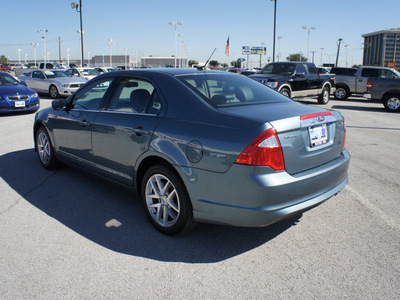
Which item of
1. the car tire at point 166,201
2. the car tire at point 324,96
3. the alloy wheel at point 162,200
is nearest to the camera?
the car tire at point 166,201

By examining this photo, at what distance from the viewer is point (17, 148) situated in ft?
24.7

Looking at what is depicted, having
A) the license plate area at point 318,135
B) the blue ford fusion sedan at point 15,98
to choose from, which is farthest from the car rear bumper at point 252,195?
the blue ford fusion sedan at point 15,98

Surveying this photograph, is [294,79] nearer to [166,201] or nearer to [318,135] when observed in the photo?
[318,135]

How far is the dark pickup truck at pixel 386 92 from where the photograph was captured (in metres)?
15.9

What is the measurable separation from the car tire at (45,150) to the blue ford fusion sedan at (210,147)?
1.36 m

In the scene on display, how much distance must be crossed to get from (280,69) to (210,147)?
1399 cm

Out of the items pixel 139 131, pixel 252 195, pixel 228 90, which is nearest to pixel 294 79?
pixel 228 90

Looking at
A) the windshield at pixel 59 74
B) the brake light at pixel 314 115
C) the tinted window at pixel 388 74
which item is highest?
the tinted window at pixel 388 74

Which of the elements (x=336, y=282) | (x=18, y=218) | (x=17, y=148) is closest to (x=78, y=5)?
(x=17, y=148)

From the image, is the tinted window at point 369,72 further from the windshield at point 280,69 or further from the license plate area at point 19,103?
the license plate area at point 19,103

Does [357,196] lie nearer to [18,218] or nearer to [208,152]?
[208,152]

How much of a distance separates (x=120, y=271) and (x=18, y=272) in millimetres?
831

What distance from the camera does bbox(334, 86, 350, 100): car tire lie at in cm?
2131

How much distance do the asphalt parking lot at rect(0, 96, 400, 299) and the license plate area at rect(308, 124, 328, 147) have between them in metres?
0.96
